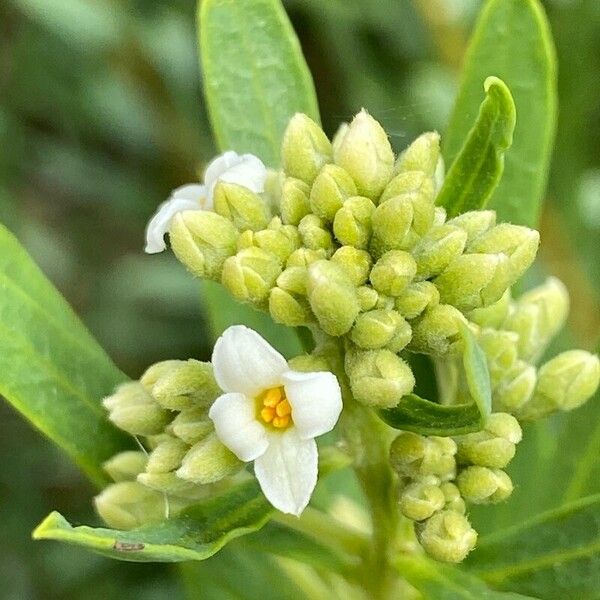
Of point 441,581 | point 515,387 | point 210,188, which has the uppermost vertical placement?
point 210,188

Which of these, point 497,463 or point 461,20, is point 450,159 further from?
point 461,20

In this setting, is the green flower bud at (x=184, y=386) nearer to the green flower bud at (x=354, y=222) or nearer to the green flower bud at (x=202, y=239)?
the green flower bud at (x=202, y=239)

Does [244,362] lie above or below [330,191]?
below

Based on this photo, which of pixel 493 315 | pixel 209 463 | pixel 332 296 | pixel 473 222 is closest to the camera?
pixel 332 296

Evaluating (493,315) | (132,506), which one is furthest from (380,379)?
(132,506)

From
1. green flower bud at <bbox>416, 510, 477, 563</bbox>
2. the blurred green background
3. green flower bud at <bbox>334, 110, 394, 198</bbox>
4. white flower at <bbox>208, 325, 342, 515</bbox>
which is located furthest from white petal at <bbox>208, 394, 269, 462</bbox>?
the blurred green background

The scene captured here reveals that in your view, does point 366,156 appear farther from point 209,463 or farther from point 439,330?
point 209,463

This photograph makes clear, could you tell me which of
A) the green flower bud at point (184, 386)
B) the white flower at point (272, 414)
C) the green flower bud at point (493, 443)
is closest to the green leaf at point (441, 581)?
the green flower bud at point (493, 443)
